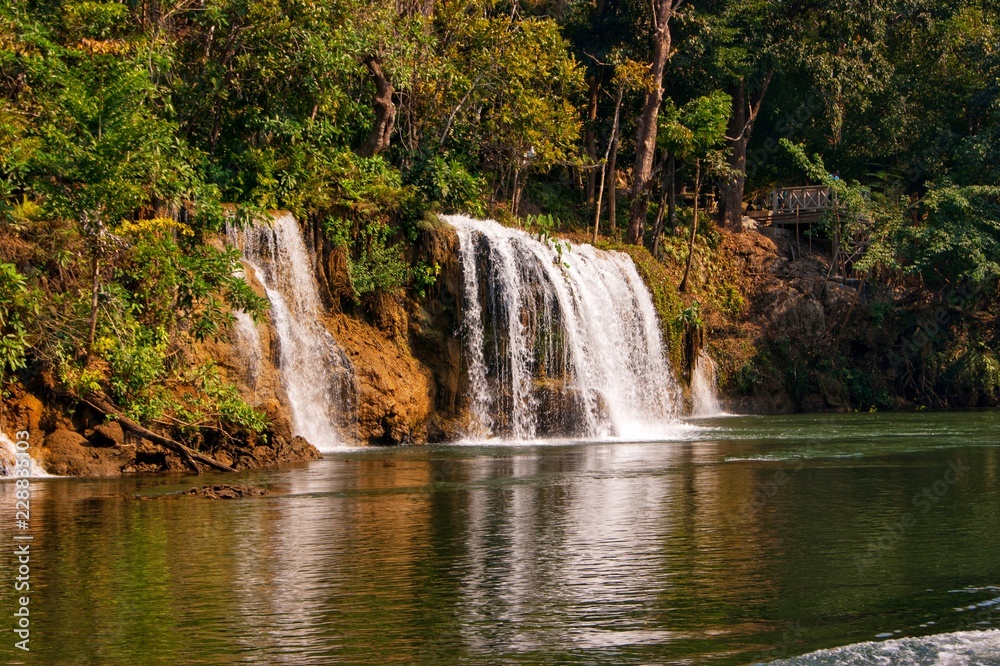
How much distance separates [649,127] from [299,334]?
58.1 ft

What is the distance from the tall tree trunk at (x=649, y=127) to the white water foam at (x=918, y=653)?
32.7m

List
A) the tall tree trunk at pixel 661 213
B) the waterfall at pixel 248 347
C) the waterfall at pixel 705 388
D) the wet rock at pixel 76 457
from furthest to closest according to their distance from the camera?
the tall tree trunk at pixel 661 213 < the waterfall at pixel 705 388 < the waterfall at pixel 248 347 < the wet rock at pixel 76 457

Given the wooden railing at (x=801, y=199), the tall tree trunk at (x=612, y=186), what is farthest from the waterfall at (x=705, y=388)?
the wooden railing at (x=801, y=199)

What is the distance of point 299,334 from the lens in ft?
82.7

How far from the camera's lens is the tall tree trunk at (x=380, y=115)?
31.4m

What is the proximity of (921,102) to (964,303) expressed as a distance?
9115 mm

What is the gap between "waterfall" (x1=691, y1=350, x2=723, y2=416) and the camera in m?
37.6

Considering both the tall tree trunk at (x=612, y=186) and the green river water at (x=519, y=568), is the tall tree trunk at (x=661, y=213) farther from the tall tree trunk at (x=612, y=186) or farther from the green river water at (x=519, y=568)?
the green river water at (x=519, y=568)

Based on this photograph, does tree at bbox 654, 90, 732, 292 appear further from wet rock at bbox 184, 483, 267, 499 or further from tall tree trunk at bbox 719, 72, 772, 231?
wet rock at bbox 184, 483, 267, 499

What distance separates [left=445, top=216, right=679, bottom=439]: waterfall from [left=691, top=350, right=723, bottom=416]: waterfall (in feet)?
21.9

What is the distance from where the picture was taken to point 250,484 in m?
16.5

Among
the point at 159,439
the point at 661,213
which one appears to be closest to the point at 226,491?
the point at 159,439

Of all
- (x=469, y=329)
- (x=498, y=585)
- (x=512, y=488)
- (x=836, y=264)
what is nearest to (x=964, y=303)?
(x=836, y=264)

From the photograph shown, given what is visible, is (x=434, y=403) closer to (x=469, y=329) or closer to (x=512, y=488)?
(x=469, y=329)
